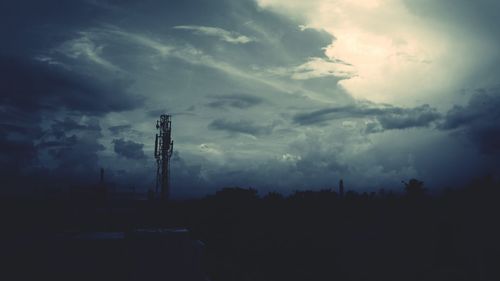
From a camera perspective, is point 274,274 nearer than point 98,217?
Yes

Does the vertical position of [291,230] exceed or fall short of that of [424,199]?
it falls short

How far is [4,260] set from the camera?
33.1ft

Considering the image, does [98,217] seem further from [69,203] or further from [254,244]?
[254,244]

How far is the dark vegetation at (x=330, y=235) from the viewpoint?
16953mm

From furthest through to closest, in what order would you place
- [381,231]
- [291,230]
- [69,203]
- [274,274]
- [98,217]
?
[69,203] → [98,217] → [291,230] → [381,231] → [274,274]

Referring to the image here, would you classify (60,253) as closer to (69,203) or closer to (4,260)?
(4,260)

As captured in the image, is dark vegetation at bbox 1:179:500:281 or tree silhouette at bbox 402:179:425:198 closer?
dark vegetation at bbox 1:179:500:281

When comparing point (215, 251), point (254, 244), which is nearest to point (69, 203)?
point (215, 251)

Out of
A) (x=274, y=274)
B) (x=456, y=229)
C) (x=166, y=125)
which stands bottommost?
(x=274, y=274)

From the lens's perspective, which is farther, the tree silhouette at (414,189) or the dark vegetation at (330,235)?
the tree silhouette at (414,189)

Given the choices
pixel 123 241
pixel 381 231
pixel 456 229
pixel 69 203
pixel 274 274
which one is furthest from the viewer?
pixel 69 203

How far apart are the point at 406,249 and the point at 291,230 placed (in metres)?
7.73

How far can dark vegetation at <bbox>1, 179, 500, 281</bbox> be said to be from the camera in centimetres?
1695

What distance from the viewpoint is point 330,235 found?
24.2m
